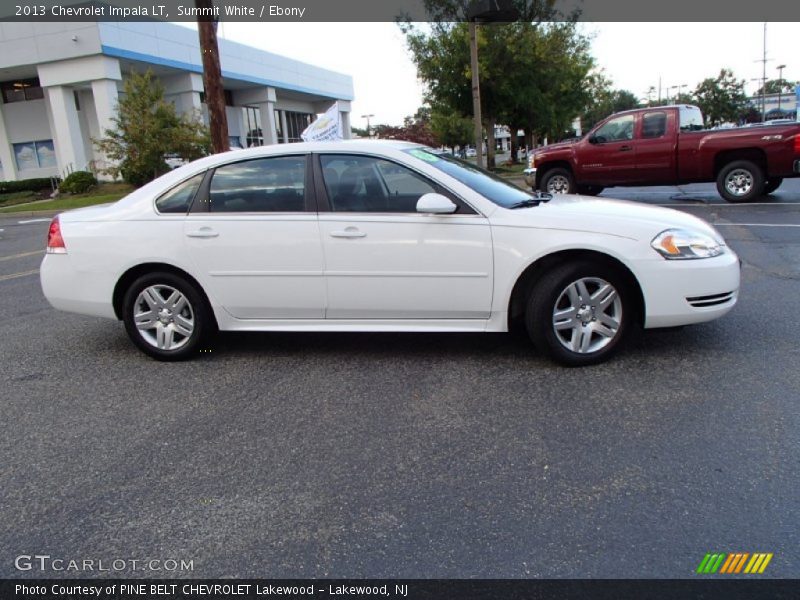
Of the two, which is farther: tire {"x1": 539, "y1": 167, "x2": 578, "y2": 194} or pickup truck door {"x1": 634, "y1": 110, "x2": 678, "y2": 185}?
tire {"x1": 539, "y1": 167, "x2": 578, "y2": 194}

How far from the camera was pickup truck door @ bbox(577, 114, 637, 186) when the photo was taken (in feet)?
43.0

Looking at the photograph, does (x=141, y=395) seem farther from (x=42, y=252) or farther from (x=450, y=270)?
(x=42, y=252)

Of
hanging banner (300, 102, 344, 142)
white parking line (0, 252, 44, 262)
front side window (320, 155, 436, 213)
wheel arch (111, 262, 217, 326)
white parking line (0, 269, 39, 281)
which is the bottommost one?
white parking line (0, 269, 39, 281)

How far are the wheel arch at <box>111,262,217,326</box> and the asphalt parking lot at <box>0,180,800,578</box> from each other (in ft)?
1.45

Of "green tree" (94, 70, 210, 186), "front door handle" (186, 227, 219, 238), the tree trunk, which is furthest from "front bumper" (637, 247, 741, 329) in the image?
"green tree" (94, 70, 210, 186)

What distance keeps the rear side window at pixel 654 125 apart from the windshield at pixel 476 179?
8987 millimetres

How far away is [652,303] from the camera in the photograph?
419 centimetres

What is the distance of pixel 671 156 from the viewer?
41.8 feet

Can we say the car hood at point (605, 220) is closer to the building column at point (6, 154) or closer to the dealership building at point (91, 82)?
the dealership building at point (91, 82)

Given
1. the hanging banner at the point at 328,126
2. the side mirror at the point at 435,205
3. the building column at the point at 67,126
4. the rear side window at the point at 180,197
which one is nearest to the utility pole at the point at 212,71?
the hanging banner at the point at 328,126

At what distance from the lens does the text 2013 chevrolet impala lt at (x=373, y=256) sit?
4242 millimetres

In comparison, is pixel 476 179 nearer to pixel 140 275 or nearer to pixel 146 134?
pixel 140 275

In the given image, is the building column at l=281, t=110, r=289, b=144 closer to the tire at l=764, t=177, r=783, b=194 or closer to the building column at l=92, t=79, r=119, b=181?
the building column at l=92, t=79, r=119, b=181

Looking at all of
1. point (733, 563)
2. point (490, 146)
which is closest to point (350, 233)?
point (733, 563)
